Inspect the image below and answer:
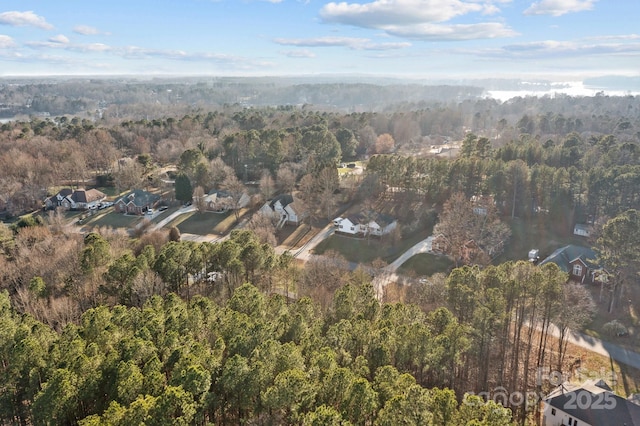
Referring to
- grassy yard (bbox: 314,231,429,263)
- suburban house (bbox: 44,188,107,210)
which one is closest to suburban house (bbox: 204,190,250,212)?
grassy yard (bbox: 314,231,429,263)

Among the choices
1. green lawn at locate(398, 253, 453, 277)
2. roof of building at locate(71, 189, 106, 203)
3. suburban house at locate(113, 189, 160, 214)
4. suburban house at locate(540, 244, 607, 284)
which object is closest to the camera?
suburban house at locate(540, 244, 607, 284)

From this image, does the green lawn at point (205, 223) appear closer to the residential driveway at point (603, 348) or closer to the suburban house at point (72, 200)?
the suburban house at point (72, 200)

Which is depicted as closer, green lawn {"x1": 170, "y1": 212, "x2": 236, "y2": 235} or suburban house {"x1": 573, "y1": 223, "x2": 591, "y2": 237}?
suburban house {"x1": 573, "y1": 223, "x2": 591, "y2": 237}

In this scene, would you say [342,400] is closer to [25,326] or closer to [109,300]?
[25,326]

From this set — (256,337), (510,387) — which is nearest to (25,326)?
(256,337)

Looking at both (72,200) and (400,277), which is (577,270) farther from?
(72,200)

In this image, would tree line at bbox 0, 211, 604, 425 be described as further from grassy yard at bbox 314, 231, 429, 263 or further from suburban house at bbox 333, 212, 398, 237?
suburban house at bbox 333, 212, 398, 237
